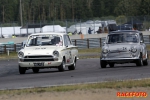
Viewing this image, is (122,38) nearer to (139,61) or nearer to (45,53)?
(139,61)

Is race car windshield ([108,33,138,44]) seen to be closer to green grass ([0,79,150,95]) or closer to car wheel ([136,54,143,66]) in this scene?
car wheel ([136,54,143,66])

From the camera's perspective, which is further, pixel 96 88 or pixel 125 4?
pixel 125 4

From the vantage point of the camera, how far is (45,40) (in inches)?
892

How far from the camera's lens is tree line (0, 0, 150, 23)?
108250mm

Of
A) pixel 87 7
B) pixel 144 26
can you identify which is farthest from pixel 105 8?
pixel 144 26

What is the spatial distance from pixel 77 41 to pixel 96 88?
1571 inches

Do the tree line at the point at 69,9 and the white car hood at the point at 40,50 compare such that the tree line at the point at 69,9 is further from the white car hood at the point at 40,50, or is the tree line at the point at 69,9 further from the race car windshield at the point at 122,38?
the white car hood at the point at 40,50

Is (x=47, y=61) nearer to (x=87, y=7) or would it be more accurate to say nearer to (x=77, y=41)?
(x=77, y=41)

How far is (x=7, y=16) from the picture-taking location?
398 ft

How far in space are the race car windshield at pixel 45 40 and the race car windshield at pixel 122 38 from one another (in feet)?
9.12

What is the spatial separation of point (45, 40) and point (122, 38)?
12.1ft

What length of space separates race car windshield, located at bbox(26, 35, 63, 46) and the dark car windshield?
2785 mm

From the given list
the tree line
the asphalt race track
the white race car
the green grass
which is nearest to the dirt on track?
the green grass

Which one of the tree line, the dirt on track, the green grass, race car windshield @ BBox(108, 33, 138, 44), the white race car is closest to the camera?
the dirt on track
